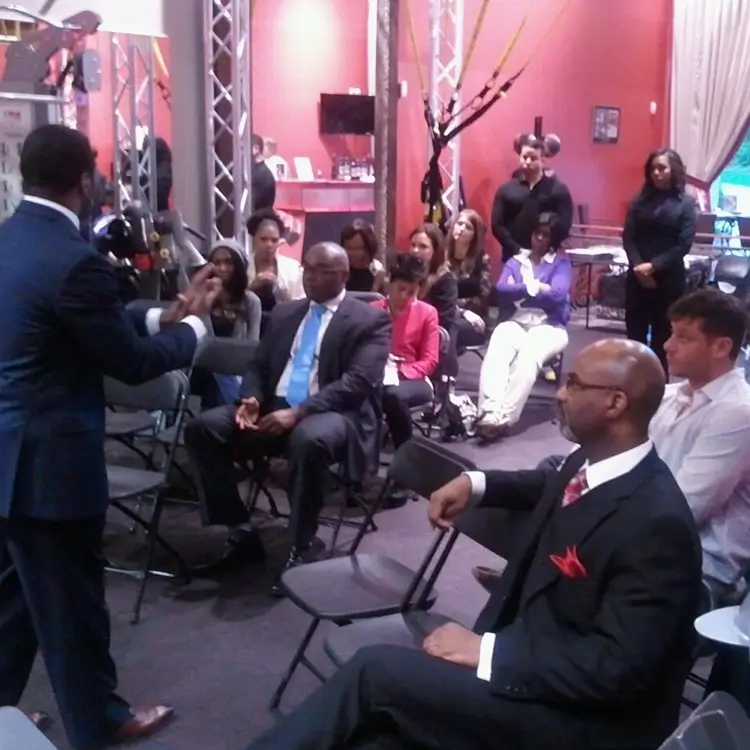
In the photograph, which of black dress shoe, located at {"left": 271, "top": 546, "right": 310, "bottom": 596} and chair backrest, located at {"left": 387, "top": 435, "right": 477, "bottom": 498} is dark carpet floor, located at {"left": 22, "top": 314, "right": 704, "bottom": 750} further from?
chair backrest, located at {"left": 387, "top": 435, "right": 477, "bottom": 498}

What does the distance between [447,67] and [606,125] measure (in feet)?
9.28

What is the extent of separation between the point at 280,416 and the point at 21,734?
7.72ft

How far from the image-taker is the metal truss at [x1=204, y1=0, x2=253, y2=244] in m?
6.15

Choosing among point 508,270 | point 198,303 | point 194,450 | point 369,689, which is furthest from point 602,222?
point 369,689

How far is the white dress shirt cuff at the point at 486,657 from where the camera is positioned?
72.7 inches

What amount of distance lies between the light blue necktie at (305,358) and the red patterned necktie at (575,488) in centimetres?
214

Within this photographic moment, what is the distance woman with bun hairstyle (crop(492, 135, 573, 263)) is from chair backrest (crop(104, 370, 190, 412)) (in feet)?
11.5

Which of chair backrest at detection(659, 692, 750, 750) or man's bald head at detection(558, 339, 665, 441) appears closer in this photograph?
chair backrest at detection(659, 692, 750, 750)

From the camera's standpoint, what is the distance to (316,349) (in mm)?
4066

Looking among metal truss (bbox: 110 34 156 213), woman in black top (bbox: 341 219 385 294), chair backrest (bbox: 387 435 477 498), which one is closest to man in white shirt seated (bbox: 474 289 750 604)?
chair backrest (bbox: 387 435 477 498)

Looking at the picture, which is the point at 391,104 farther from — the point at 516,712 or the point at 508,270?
the point at 516,712

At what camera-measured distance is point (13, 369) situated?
233 centimetres

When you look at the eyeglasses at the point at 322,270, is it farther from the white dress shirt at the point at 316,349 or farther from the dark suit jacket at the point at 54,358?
the dark suit jacket at the point at 54,358

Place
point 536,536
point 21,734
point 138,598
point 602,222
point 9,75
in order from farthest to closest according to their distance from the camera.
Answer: point 602,222
point 9,75
point 138,598
point 536,536
point 21,734
